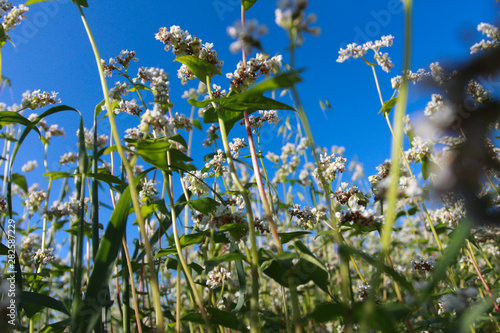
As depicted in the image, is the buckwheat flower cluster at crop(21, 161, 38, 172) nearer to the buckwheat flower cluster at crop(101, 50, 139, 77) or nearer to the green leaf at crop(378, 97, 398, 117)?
the buckwheat flower cluster at crop(101, 50, 139, 77)

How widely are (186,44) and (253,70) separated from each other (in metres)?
0.44

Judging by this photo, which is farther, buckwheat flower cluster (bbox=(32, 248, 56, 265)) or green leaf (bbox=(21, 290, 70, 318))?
buckwheat flower cluster (bbox=(32, 248, 56, 265))

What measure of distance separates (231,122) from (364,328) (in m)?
1.24

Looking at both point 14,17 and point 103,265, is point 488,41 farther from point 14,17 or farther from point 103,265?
point 14,17

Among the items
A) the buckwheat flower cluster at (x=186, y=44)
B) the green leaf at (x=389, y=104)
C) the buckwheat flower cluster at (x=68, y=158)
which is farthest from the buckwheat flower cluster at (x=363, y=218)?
the buckwheat flower cluster at (x=68, y=158)

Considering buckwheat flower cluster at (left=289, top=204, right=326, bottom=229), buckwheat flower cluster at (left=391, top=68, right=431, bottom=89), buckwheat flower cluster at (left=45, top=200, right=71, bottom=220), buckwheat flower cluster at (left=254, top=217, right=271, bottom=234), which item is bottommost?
buckwheat flower cluster at (left=254, top=217, right=271, bottom=234)

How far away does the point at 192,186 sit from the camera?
2139mm

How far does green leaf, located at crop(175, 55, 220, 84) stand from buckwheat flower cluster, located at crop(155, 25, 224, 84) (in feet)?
0.38

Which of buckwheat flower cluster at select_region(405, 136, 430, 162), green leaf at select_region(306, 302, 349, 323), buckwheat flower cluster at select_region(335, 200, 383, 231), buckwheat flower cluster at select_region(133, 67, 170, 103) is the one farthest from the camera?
buckwheat flower cluster at select_region(405, 136, 430, 162)

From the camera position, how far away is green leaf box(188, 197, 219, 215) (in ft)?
5.36

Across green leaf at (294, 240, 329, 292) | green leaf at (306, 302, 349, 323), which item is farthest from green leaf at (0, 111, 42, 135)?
green leaf at (306, 302, 349, 323)

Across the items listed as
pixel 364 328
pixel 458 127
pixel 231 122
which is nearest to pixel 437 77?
pixel 458 127

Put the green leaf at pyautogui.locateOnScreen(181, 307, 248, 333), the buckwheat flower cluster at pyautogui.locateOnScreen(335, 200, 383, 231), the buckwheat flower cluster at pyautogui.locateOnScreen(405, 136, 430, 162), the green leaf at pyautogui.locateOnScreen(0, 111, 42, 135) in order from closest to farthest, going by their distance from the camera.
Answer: the green leaf at pyautogui.locateOnScreen(181, 307, 248, 333), the buckwheat flower cluster at pyautogui.locateOnScreen(335, 200, 383, 231), the green leaf at pyautogui.locateOnScreen(0, 111, 42, 135), the buckwheat flower cluster at pyautogui.locateOnScreen(405, 136, 430, 162)

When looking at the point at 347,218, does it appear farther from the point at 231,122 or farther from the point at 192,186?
the point at 192,186
